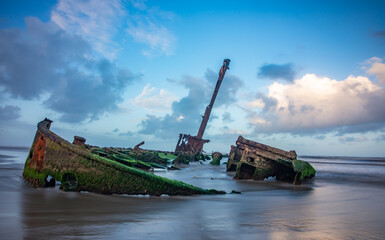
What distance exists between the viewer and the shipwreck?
962cm

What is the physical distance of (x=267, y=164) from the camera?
1012 centimetres

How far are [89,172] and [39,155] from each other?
138cm

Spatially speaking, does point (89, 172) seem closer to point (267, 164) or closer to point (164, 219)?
point (164, 219)

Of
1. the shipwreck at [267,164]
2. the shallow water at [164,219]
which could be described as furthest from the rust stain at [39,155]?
the shipwreck at [267,164]

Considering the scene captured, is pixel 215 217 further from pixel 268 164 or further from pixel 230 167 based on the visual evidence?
pixel 230 167

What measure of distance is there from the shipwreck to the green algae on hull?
5.75m

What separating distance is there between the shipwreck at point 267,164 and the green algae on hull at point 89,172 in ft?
18.9

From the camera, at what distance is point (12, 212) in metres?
3.35

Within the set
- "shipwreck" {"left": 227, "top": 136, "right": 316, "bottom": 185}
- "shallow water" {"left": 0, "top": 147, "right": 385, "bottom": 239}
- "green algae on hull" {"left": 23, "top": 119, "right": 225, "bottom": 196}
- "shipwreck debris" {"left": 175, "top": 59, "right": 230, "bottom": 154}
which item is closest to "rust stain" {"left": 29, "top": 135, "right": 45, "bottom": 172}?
"green algae on hull" {"left": 23, "top": 119, "right": 225, "bottom": 196}

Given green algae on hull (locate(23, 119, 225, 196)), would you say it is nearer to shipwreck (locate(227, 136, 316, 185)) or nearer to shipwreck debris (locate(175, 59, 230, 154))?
shipwreck (locate(227, 136, 316, 185))

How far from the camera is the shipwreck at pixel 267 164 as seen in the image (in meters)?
9.62

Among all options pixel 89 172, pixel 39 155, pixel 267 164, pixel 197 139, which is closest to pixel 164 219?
pixel 89 172

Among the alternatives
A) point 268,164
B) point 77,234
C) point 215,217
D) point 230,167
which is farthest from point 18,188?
point 230,167

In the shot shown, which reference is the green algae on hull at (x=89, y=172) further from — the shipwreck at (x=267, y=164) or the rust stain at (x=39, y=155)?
the shipwreck at (x=267, y=164)
